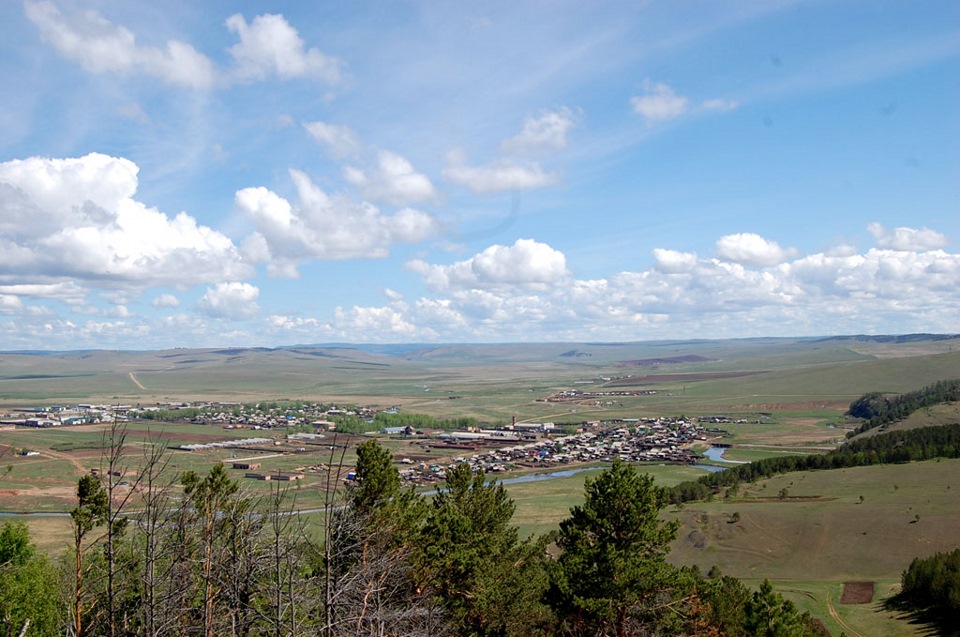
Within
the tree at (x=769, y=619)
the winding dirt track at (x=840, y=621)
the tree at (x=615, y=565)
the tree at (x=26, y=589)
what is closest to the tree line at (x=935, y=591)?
the winding dirt track at (x=840, y=621)

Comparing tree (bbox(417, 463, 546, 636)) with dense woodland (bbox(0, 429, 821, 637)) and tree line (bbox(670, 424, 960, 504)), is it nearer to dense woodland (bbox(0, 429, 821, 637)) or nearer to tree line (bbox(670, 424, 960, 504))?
dense woodland (bbox(0, 429, 821, 637))

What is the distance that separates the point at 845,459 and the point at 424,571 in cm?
8667

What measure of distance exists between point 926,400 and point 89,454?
534ft

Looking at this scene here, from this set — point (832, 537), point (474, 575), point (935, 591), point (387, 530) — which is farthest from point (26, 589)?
point (832, 537)

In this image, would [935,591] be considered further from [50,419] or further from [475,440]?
[50,419]

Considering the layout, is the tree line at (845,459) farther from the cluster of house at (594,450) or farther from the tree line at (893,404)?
the tree line at (893,404)

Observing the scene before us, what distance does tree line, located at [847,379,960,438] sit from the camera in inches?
5502

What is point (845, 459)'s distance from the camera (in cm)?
9575

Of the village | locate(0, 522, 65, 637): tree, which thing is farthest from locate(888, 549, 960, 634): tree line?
the village

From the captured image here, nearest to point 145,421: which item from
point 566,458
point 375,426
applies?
point 375,426

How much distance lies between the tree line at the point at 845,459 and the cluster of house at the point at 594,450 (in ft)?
65.3

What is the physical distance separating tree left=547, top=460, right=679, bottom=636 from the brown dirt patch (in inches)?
1131

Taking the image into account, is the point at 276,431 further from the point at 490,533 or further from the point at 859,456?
the point at 490,533

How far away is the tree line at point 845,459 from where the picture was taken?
86.2 metres
